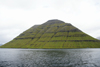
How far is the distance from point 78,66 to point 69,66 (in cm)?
423

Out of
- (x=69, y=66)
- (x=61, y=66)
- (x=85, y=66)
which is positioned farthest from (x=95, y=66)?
(x=61, y=66)

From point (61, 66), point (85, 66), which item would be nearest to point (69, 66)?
point (61, 66)

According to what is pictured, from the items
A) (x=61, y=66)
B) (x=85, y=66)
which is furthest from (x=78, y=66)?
(x=61, y=66)

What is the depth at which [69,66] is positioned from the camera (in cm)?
5019

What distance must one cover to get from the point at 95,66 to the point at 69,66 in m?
12.2

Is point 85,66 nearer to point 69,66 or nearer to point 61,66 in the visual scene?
point 69,66

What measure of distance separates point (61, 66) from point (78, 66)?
7.89m

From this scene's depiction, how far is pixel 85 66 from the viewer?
5059 cm

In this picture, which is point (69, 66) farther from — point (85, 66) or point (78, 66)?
point (85, 66)

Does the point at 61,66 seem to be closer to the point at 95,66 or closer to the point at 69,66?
the point at 69,66

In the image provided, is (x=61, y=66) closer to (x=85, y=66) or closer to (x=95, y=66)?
(x=85, y=66)

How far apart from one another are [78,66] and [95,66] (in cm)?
798

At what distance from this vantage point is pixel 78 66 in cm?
5044

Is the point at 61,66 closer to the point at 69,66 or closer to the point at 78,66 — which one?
the point at 69,66
